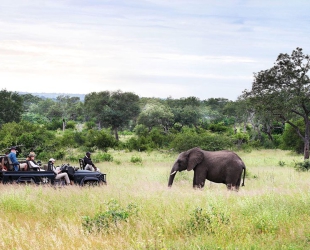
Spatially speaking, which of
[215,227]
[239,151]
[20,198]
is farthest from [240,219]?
[239,151]

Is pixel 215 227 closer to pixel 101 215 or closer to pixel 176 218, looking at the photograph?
pixel 176 218

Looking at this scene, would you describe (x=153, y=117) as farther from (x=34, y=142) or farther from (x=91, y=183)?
(x=91, y=183)

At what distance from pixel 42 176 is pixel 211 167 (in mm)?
6268

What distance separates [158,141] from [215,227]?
42.6 m

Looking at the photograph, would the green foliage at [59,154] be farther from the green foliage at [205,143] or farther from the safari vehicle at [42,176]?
the safari vehicle at [42,176]

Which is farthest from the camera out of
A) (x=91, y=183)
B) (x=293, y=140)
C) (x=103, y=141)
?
(x=293, y=140)

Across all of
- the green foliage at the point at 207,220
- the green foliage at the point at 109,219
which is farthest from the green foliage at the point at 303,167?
the green foliage at the point at 109,219

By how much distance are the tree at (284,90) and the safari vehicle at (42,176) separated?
2450cm

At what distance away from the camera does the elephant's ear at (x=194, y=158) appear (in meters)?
17.3

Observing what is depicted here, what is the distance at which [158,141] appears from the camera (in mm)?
52062

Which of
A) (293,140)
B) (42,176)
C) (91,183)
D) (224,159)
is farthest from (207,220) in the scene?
(293,140)

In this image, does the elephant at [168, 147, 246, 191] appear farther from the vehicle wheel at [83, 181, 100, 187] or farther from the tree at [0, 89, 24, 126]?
the tree at [0, 89, 24, 126]

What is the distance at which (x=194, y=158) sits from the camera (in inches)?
686

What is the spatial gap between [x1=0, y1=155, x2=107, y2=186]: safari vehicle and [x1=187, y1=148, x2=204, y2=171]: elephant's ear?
3332 mm
